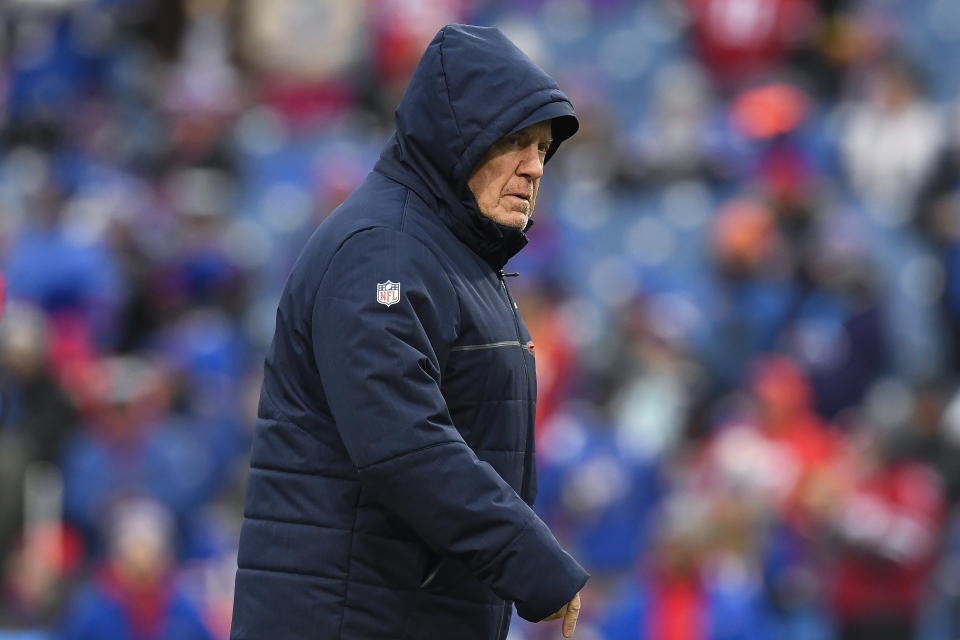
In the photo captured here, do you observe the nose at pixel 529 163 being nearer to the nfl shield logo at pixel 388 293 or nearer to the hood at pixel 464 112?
the hood at pixel 464 112

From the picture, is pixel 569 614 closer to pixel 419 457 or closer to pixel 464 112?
pixel 419 457

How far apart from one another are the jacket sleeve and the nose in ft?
1.12

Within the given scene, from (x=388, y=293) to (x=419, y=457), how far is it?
29cm

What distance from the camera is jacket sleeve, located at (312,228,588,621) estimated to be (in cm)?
280

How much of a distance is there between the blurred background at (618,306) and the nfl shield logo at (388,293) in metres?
4.21

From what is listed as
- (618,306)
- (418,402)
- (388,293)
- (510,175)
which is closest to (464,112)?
(510,175)

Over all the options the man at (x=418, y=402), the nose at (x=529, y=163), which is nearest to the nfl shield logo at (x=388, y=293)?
the man at (x=418, y=402)

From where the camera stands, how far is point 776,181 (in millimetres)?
9523

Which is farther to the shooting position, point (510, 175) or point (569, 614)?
point (510, 175)

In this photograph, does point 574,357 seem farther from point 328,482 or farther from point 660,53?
point 328,482

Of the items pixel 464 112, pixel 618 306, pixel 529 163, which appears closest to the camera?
pixel 464 112

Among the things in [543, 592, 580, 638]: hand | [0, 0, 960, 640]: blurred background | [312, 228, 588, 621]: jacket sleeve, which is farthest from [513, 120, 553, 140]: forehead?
[0, 0, 960, 640]: blurred background

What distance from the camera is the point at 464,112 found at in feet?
9.68

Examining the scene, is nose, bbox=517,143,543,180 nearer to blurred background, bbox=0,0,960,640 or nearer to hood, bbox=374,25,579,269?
hood, bbox=374,25,579,269
